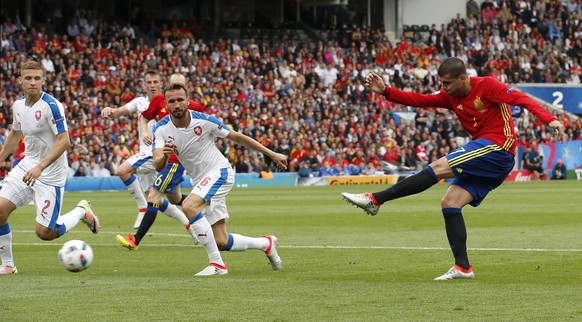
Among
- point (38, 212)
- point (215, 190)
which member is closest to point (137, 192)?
point (38, 212)

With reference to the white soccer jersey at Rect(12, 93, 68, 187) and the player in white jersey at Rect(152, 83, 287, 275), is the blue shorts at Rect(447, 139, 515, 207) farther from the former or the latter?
the white soccer jersey at Rect(12, 93, 68, 187)

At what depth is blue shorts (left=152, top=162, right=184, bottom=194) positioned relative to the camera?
14.3 m

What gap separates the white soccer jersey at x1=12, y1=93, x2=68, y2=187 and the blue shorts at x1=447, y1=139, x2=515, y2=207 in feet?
13.2

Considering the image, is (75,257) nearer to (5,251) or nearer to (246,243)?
(5,251)

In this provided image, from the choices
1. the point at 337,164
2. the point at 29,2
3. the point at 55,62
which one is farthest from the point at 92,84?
the point at 337,164

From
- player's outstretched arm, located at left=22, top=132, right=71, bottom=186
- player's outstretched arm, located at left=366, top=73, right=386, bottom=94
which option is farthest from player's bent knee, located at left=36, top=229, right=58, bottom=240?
player's outstretched arm, located at left=366, top=73, right=386, bottom=94

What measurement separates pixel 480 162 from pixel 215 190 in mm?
2619

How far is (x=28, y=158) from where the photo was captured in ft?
39.0

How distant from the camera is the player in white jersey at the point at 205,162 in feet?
36.2

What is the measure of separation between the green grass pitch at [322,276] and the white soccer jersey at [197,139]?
111 centimetres

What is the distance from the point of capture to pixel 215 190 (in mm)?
11148

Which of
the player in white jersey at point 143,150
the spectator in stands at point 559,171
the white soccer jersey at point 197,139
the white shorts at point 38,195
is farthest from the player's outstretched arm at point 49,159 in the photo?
the spectator in stands at point 559,171

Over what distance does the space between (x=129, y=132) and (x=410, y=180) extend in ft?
88.4

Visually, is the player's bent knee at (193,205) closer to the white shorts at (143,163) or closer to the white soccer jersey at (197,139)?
the white soccer jersey at (197,139)
